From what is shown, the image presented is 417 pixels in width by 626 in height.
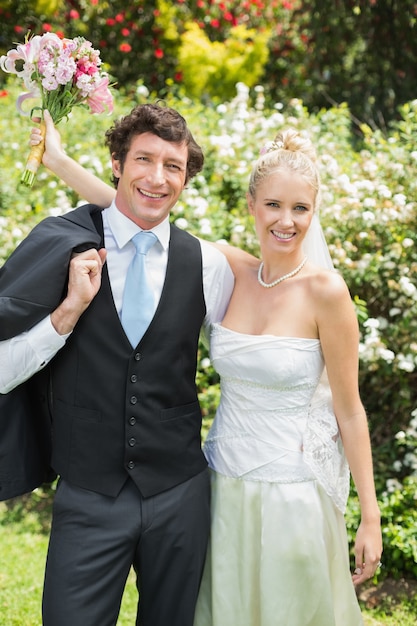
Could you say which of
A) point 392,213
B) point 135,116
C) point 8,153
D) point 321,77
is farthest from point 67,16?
point 135,116

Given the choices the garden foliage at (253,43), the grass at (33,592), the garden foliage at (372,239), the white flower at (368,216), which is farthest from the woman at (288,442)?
the garden foliage at (253,43)

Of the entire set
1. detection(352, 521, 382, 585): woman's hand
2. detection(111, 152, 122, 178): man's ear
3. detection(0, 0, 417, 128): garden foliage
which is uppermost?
detection(0, 0, 417, 128): garden foliage

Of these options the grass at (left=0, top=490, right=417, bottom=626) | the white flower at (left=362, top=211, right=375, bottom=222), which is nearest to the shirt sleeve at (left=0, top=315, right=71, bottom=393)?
the grass at (left=0, top=490, right=417, bottom=626)

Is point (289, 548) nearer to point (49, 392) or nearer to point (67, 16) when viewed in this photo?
point (49, 392)

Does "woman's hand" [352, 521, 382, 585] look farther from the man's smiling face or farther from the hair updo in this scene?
the man's smiling face

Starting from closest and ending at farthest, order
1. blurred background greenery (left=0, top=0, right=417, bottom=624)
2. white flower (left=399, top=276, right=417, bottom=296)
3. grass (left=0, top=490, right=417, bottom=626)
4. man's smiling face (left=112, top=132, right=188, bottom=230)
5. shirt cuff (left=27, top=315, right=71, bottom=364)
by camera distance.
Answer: shirt cuff (left=27, top=315, right=71, bottom=364) → man's smiling face (left=112, top=132, right=188, bottom=230) → grass (left=0, top=490, right=417, bottom=626) → white flower (left=399, top=276, right=417, bottom=296) → blurred background greenery (left=0, top=0, right=417, bottom=624)

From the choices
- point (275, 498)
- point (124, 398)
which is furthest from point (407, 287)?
point (124, 398)

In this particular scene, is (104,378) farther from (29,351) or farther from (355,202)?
(355,202)

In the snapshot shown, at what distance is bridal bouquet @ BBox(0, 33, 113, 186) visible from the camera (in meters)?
2.29

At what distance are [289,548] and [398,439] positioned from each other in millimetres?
1961

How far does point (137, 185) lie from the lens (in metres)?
2.27

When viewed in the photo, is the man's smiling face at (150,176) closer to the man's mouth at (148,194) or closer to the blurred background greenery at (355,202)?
the man's mouth at (148,194)

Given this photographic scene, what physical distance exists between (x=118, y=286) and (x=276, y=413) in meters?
0.62

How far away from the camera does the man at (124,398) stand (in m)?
2.17
